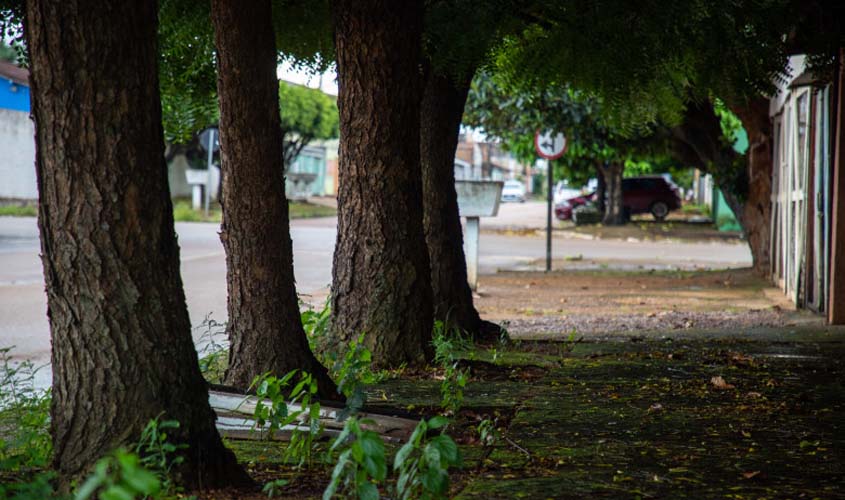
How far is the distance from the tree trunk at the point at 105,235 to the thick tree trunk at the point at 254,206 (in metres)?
2.24

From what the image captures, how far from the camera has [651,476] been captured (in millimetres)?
4383

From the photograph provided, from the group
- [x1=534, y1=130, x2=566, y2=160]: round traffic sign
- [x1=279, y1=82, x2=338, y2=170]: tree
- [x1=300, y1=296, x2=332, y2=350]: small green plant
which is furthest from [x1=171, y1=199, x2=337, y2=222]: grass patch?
[x1=300, y1=296, x2=332, y2=350]: small green plant

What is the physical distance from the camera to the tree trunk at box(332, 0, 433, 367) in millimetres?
7238

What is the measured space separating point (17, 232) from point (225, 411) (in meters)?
21.1

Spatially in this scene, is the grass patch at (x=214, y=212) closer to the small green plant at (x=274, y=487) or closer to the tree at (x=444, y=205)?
the tree at (x=444, y=205)

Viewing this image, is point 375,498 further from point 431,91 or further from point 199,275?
point 199,275

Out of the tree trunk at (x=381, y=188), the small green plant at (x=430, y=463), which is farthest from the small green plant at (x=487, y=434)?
the tree trunk at (x=381, y=188)

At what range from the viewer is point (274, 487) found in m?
3.96

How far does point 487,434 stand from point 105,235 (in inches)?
79.9

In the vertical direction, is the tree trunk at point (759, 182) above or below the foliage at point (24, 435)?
above

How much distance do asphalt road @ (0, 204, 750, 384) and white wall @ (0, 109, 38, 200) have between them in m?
6.22

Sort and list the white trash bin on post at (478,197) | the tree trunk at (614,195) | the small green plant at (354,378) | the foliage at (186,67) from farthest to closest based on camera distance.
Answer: the tree trunk at (614,195) → the white trash bin on post at (478,197) → the foliage at (186,67) → the small green plant at (354,378)

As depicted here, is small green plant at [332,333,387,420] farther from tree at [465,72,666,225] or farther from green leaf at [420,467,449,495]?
tree at [465,72,666,225]

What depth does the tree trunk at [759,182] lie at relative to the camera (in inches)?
653
